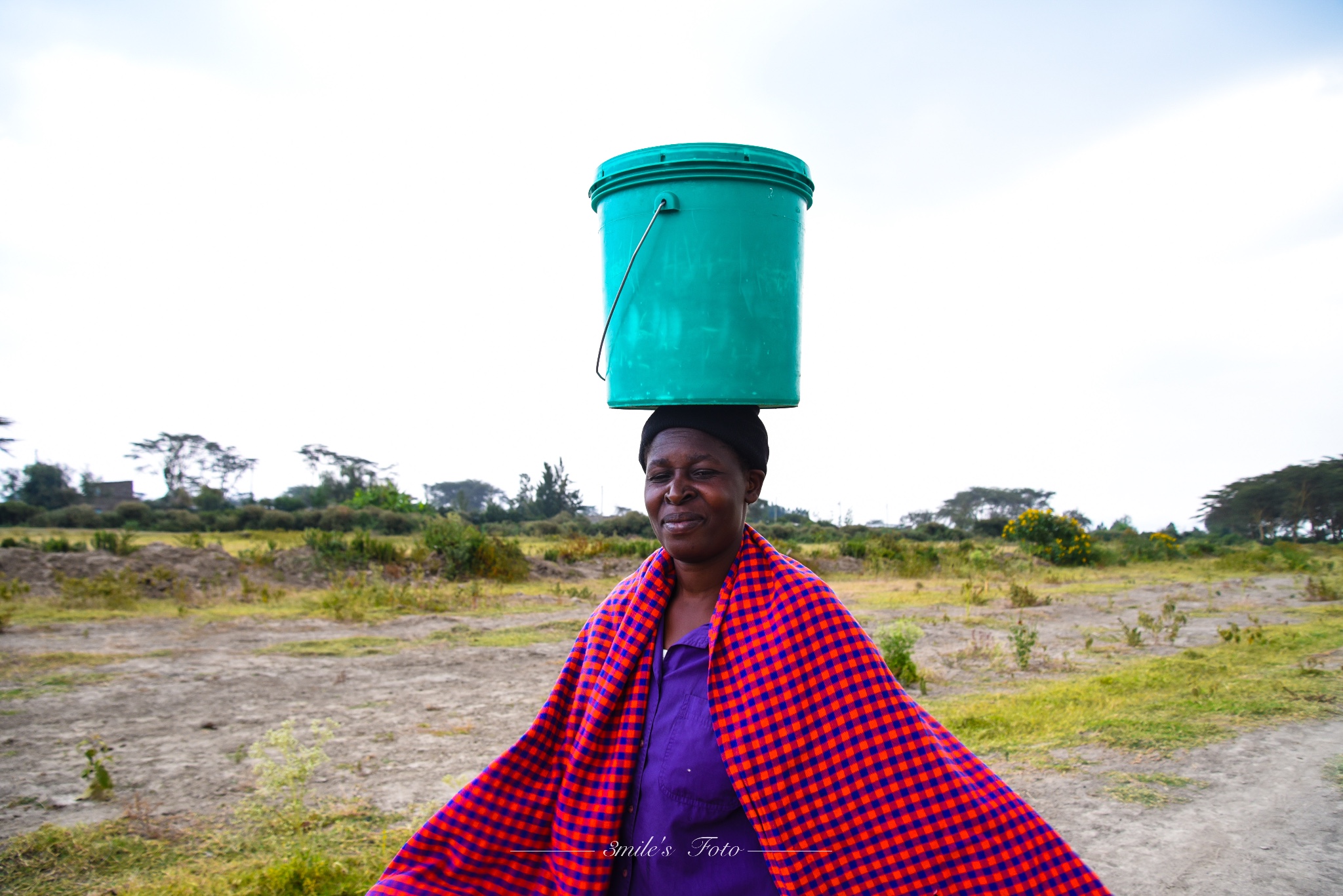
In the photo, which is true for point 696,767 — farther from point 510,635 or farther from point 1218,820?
point 510,635

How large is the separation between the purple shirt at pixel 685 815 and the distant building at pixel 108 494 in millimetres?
39598

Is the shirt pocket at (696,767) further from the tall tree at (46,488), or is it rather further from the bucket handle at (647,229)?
the tall tree at (46,488)

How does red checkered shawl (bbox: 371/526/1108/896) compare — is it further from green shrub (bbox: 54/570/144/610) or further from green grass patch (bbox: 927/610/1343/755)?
green shrub (bbox: 54/570/144/610)

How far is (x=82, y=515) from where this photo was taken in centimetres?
2764

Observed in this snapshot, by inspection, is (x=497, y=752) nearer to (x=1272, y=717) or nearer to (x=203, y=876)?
(x=203, y=876)

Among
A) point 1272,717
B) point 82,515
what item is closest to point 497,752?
point 1272,717

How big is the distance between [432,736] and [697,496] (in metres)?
4.27

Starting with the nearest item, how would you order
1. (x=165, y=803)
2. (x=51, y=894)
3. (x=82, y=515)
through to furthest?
(x=51, y=894) → (x=165, y=803) → (x=82, y=515)

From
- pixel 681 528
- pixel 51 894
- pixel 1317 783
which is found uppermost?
pixel 681 528

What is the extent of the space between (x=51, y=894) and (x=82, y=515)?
2928 centimetres

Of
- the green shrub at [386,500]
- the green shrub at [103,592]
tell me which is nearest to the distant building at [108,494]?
the green shrub at [386,500]

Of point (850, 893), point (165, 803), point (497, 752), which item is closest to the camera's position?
point (850, 893)

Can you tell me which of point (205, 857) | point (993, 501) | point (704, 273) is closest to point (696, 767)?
point (704, 273)

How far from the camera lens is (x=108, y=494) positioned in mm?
38750
